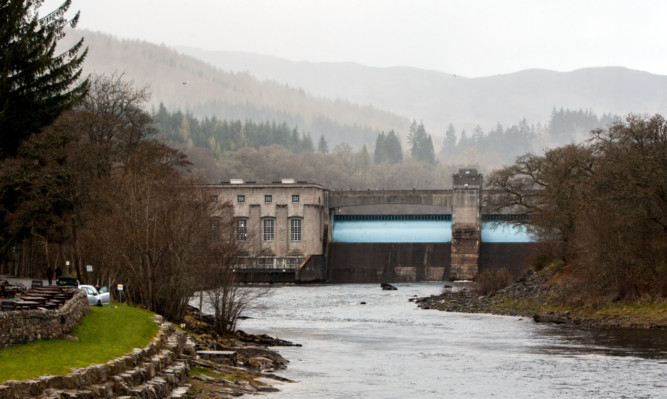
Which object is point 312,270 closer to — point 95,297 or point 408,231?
point 408,231

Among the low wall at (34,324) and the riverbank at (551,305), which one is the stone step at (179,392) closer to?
the low wall at (34,324)

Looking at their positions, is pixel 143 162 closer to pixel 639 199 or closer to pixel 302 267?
pixel 639 199

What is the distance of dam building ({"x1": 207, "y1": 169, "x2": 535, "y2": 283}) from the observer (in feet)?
424

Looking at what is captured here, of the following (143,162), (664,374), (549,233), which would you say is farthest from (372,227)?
(664,374)

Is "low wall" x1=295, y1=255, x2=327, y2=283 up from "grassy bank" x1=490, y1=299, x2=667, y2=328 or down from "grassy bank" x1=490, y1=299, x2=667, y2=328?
up

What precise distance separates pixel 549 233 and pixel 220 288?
39.1 meters

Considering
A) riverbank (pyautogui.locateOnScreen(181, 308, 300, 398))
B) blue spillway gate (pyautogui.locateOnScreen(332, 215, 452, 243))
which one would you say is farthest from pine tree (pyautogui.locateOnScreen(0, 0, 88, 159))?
blue spillway gate (pyautogui.locateOnScreen(332, 215, 452, 243))

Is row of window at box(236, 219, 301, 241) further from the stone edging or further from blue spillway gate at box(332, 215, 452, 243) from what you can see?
the stone edging

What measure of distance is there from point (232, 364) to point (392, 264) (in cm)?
9456

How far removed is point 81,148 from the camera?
209ft

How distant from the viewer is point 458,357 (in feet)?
144

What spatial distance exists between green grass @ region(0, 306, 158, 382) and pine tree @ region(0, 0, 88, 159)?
17126 mm

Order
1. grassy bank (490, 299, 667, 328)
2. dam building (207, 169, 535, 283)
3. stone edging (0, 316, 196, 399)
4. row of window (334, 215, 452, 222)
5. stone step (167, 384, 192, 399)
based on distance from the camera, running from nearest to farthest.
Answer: stone edging (0, 316, 196, 399) → stone step (167, 384, 192, 399) → grassy bank (490, 299, 667, 328) → dam building (207, 169, 535, 283) → row of window (334, 215, 452, 222)

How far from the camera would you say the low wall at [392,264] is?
129 meters
